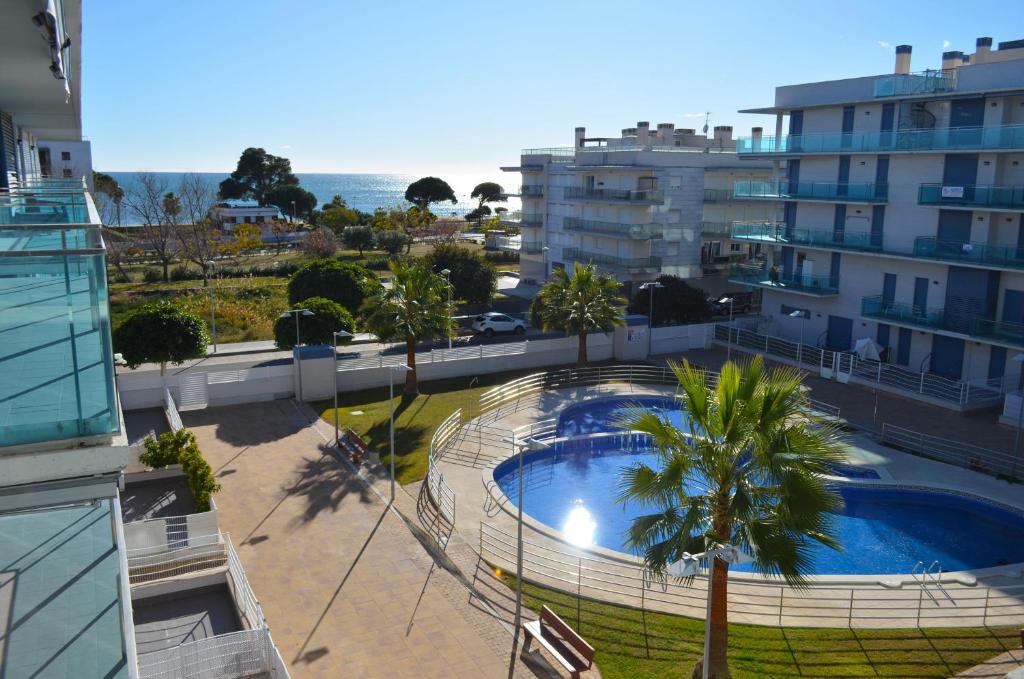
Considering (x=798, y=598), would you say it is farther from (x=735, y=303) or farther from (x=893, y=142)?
(x=735, y=303)

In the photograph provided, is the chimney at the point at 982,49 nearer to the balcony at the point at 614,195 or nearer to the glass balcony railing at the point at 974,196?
the glass balcony railing at the point at 974,196

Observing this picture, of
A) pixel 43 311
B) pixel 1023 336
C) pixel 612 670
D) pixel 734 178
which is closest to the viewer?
pixel 43 311

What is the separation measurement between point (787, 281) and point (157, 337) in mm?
28319

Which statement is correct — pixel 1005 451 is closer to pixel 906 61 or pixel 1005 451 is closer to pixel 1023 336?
pixel 1023 336

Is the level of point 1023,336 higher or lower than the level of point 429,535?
higher

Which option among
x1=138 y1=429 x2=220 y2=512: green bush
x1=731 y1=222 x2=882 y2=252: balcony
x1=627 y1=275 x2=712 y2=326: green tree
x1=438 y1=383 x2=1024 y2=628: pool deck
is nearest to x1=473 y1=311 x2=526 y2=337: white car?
x1=627 y1=275 x2=712 y2=326: green tree

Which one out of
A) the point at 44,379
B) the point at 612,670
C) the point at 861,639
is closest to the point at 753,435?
the point at 612,670

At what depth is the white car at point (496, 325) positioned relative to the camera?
1641 inches

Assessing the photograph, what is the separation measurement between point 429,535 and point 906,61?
30260 millimetres

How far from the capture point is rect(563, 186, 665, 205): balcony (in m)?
47.3

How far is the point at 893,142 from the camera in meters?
33.3

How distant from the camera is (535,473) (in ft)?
83.4

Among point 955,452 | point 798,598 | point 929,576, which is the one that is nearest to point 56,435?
point 798,598

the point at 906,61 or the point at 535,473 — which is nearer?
the point at 535,473
